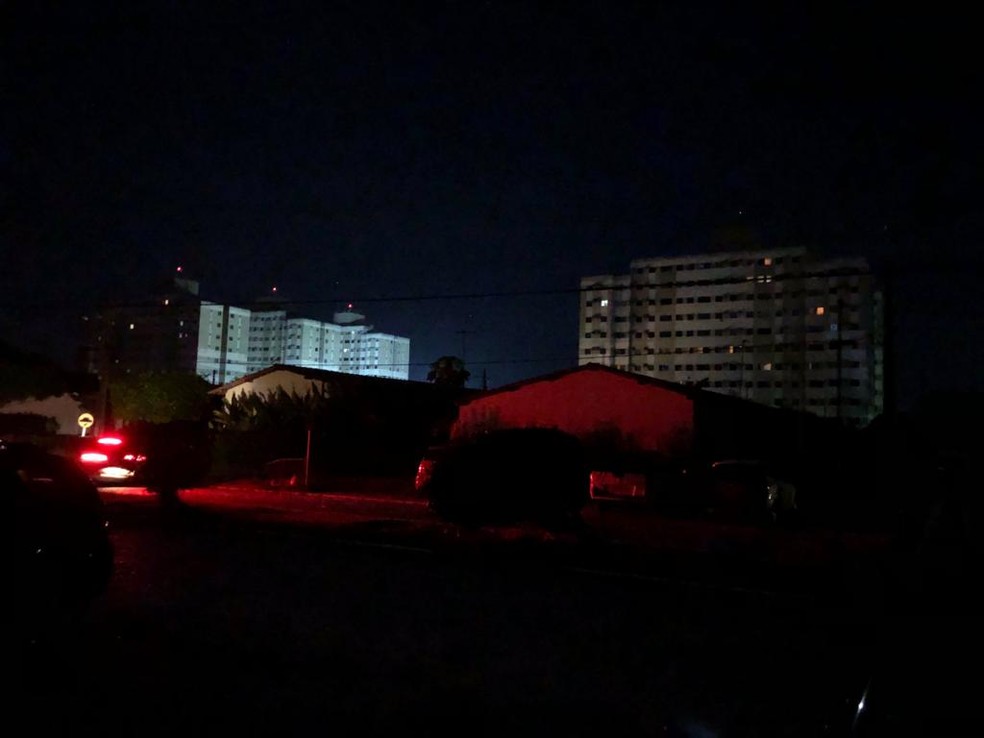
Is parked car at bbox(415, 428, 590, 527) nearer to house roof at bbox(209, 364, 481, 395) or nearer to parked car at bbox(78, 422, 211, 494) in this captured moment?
parked car at bbox(78, 422, 211, 494)

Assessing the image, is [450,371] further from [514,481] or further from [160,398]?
[514,481]

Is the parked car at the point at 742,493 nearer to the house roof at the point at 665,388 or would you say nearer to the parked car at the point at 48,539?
the house roof at the point at 665,388

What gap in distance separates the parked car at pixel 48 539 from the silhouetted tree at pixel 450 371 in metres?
53.3

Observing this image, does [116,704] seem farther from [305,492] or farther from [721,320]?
[721,320]

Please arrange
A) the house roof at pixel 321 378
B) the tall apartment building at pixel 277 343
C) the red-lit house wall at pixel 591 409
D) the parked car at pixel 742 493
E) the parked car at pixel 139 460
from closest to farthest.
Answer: the parked car at pixel 742 493 → the parked car at pixel 139 460 → the red-lit house wall at pixel 591 409 → the house roof at pixel 321 378 → the tall apartment building at pixel 277 343

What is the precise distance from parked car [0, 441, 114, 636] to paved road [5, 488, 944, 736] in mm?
388

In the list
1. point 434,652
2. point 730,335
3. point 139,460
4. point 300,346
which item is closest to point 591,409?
point 139,460

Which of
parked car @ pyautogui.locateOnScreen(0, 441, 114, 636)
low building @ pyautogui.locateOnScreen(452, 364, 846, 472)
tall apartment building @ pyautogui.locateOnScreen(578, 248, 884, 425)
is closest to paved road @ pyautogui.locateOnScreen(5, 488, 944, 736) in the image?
parked car @ pyautogui.locateOnScreen(0, 441, 114, 636)

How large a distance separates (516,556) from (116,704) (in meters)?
9.03

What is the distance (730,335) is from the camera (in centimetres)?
6862

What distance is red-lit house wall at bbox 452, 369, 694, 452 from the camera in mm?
33188

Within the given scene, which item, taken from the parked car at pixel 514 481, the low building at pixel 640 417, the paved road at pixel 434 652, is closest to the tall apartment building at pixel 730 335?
the low building at pixel 640 417

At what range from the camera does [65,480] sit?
28.9 ft

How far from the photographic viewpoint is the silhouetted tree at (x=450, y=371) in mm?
62625
